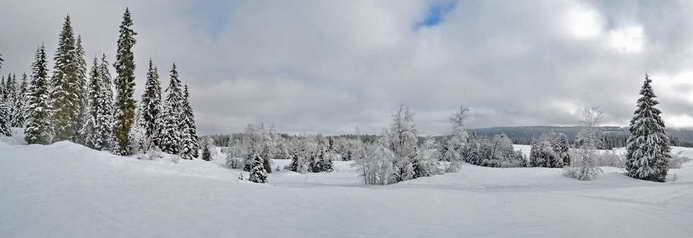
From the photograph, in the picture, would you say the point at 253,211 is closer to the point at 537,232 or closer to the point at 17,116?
the point at 537,232

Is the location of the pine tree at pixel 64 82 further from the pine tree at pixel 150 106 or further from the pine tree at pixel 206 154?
the pine tree at pixel 206 154

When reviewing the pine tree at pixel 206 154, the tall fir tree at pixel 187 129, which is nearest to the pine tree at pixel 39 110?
the tall fir tree at pixel 187 129

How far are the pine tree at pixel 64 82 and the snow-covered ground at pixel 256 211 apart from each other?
2743 cm

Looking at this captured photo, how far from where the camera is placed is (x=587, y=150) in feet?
128

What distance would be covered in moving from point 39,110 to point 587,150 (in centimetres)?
5726

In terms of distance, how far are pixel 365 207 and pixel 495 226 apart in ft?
14.7

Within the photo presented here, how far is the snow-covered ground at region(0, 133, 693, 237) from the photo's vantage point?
409 inches

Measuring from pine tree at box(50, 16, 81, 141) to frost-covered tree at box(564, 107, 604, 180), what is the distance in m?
54.9

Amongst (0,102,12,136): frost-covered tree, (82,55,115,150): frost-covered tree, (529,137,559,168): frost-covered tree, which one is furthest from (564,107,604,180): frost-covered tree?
(0,102,12,136): frost-covered tree

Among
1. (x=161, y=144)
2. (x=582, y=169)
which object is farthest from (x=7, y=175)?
(x=582, y=169)

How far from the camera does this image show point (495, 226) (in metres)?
11.9

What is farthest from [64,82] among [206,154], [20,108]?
[206,154]

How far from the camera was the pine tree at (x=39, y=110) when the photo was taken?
127 feet

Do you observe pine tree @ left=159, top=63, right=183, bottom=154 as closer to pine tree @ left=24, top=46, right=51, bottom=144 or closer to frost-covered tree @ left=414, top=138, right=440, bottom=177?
pine tree @ left=24, top=46, right=51, bottom=144
